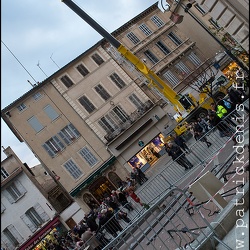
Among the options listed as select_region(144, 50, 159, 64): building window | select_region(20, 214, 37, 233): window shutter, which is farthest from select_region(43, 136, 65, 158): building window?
select_region(144, 50, 159, 64): building window

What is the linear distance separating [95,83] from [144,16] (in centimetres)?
1080

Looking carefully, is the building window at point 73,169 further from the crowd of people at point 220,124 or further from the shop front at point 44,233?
the crowd of people at point 220,124

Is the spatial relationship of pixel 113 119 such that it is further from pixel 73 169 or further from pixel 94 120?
pixel 73 169

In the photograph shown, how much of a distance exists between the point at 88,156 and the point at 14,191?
7776 millimetres

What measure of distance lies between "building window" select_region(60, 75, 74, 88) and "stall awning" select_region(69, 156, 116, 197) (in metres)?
9.08

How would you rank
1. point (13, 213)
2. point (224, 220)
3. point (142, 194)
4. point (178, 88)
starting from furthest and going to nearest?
point (178, 88), point (13, 213), point (142, 194), point (224, 220)

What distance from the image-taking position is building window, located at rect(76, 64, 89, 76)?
4208 cm

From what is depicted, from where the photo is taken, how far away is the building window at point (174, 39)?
150ft

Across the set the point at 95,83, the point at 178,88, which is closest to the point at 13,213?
the point at 95,83

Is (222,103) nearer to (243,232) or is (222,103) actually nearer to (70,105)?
(243,232)

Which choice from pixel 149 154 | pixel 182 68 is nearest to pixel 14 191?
pixel 149 154

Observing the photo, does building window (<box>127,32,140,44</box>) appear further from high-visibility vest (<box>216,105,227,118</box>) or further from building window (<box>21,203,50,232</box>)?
high-visibility vest (<box>216,105,227,118</box>)

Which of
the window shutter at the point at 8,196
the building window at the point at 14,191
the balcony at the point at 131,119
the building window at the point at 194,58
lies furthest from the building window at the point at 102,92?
the window shutter at the point at 8,196

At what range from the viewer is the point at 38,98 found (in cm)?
4031
